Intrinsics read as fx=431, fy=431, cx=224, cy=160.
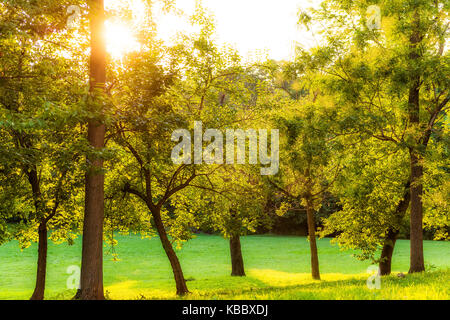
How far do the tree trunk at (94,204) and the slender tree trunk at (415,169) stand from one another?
38.3 feet

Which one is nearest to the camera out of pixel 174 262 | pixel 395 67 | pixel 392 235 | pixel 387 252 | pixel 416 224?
pixel 395 67

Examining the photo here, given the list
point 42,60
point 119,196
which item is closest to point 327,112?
point 119,196

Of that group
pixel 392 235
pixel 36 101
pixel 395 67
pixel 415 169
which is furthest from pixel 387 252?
pixel 36 101

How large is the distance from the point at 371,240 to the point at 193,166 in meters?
9.50

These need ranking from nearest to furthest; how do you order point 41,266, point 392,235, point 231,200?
1. point 41,266
2. point 231,200
3. point 392,235

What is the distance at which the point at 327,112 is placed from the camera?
1847cm

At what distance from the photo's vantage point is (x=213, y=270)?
32.7 m

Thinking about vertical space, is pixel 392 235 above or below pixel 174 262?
above

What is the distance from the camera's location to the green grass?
16697mm

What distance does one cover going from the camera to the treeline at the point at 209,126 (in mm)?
13078

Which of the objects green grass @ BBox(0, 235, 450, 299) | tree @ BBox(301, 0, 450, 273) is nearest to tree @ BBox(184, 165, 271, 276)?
green grass @ BBox(0, 235, 450, 299)

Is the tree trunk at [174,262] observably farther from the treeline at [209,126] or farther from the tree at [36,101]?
the tree at [36,101]

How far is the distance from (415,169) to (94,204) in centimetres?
1321

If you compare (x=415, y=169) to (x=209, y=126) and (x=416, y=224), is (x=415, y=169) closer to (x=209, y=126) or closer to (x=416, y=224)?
(x=416, y=224)
